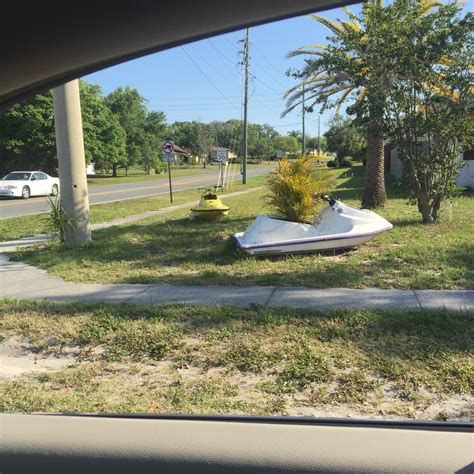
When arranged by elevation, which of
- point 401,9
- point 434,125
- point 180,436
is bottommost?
point 180,436

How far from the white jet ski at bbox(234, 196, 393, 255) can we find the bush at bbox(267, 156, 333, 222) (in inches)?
20.9

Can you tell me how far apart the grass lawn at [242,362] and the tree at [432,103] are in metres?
6.12

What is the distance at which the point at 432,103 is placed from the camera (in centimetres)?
1005

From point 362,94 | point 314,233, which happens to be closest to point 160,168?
point 362,94

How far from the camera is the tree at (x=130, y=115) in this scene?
193 ft

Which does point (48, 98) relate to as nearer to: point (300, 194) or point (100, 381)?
point (300, 194)

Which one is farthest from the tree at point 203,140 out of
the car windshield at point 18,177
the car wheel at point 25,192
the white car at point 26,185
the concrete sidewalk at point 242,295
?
the concrete sidewalk at point 242,295

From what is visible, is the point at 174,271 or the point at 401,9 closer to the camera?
the point at 174,271

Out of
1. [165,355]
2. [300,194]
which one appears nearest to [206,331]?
[165,355]

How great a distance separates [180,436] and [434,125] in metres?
9.25

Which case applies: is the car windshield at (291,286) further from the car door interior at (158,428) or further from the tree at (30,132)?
the tree at (30,132)

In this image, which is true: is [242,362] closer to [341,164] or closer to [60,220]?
[60,220]

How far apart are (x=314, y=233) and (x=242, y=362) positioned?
14.4ft

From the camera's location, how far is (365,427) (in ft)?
7.34
